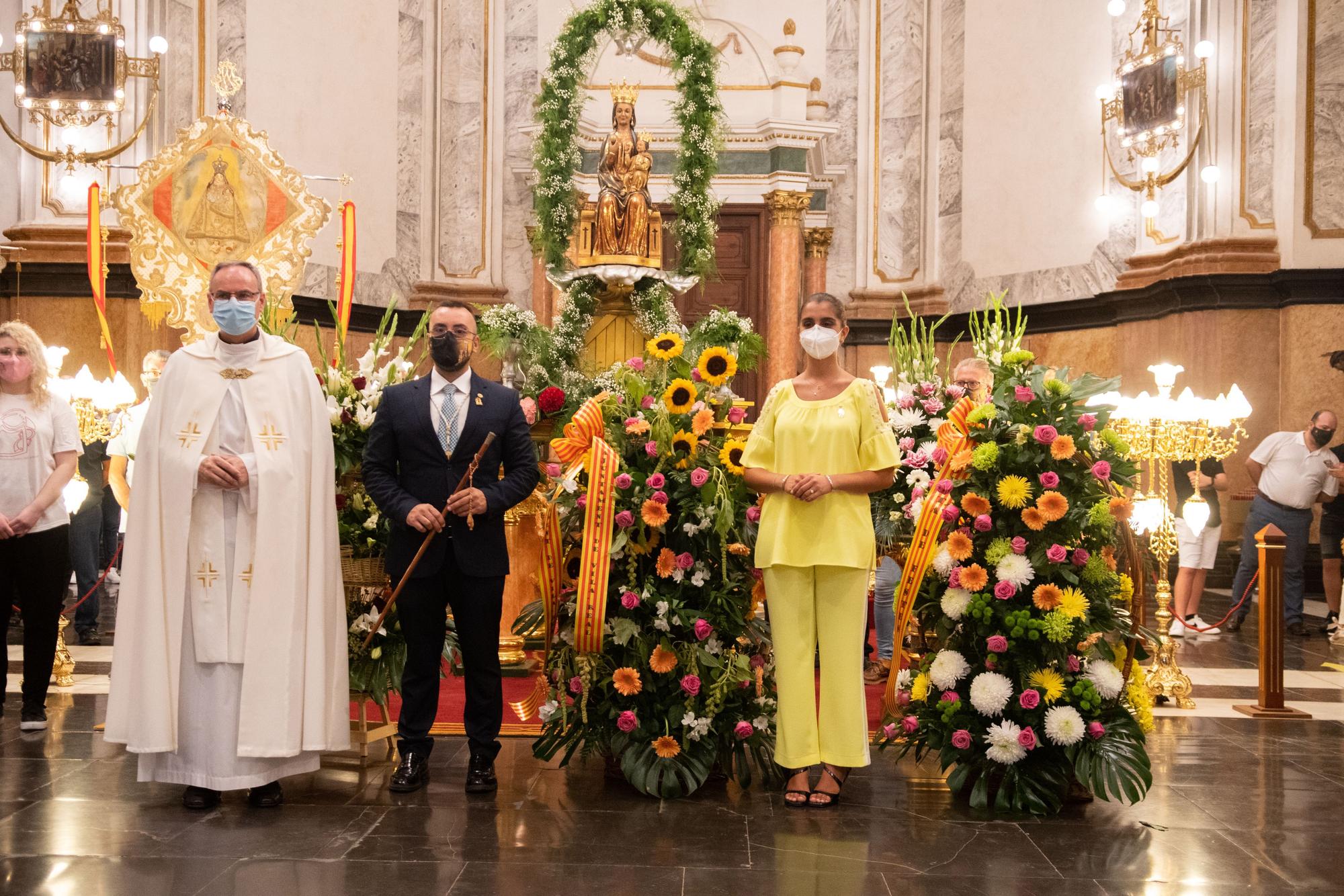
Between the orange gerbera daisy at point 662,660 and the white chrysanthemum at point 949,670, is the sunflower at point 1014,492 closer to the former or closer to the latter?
the white chrysanthemum at point 949,670

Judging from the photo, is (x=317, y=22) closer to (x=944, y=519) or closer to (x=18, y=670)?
(x=18, y=670)

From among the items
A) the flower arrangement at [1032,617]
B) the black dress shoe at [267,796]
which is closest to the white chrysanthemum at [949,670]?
the flower arrangement at [1032,617]

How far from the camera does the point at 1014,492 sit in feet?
15.8

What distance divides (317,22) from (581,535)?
Result: 11121mm

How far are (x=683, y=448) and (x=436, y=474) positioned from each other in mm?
998

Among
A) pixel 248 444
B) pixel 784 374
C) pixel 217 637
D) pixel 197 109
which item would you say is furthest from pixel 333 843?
pixel 784 374

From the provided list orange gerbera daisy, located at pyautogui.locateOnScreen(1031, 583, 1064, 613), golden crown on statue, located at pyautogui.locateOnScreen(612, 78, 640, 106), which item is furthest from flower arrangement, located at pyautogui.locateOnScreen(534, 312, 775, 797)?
golden crown on statue, located at pyautogui.locateOnScreen(612, 78, 640, 106)

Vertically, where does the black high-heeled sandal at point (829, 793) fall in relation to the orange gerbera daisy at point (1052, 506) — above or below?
below

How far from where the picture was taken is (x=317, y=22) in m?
14.2

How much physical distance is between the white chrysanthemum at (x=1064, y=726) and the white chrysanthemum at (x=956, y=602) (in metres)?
0.50

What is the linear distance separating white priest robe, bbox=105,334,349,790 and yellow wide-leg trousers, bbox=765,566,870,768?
175 centimetres

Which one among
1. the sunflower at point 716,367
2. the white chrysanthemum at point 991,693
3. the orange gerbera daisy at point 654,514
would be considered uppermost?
the sunflower at point 716,367

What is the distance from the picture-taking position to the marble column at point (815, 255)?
1683 cm

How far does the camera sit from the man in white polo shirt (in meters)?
9.55
